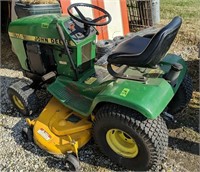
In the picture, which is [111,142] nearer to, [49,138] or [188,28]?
[49,138]

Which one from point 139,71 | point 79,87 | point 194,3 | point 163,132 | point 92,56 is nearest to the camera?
point 163,132

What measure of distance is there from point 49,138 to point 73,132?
0.74ft

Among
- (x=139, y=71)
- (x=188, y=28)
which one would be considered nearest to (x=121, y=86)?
(x=139, y=71)

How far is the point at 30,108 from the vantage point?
10.5 feet

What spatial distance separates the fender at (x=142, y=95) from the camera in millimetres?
2154

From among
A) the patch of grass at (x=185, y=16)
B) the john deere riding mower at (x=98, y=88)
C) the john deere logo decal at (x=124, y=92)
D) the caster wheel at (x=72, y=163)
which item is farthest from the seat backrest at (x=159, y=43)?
the patch of grass at (x=185, y=16)

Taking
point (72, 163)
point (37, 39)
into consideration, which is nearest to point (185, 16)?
point (37, 39)

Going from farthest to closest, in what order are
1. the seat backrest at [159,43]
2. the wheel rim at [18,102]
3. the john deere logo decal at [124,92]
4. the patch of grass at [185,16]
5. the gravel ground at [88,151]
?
the patch of grass at [185,16]
the wheel rim at [18,102]
the gravel ground at [88,151]
the john deere logo decal at [124,92]
the seat backrest at [159,43]

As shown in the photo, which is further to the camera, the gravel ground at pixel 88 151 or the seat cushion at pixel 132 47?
the gravel ground at pixel 88 151

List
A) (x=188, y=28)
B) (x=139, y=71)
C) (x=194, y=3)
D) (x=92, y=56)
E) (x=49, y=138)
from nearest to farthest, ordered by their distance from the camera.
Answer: (x=139, y=71) < (x=49, y=138) < (x=92, y=56) < (x=188, y=28) < (x=194, y=3)

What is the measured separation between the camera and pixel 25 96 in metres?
3.17

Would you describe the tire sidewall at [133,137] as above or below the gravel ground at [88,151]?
above

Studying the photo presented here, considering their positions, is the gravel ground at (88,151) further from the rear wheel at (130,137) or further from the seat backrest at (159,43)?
the seat backrest at (159,43)

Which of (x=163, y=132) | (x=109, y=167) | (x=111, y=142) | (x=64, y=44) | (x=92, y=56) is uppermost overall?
(x=64, y=44)
